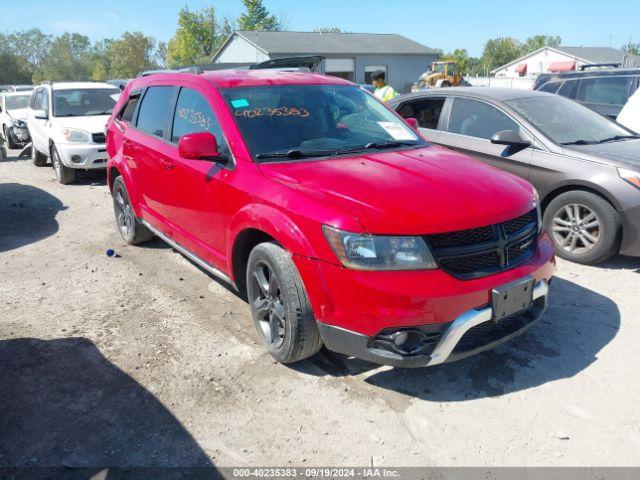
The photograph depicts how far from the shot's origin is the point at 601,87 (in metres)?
8.84

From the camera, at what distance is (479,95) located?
595cm

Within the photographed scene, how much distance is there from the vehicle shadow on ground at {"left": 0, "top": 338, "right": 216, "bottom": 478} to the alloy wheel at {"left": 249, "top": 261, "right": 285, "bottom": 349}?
2.62 feet

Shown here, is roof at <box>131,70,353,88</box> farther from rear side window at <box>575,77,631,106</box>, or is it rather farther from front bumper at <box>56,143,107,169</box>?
rear side window at <box>575,77,631,106</box>

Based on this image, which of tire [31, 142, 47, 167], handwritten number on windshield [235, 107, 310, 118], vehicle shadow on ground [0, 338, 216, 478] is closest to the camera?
vehicle shadow on ground [0, 338, 216, 478]

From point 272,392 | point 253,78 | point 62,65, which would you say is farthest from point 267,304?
point 62,65

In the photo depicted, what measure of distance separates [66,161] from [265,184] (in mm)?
7163

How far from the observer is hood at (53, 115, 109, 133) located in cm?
930

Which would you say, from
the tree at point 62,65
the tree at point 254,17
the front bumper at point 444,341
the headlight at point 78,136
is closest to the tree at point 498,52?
the tree at point 254,17

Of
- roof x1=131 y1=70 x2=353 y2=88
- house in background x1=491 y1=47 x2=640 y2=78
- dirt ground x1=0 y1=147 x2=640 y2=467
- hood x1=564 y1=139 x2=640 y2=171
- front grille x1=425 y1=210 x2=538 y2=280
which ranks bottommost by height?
dirt ground x1=0 y1=147 x2=640 y2=467

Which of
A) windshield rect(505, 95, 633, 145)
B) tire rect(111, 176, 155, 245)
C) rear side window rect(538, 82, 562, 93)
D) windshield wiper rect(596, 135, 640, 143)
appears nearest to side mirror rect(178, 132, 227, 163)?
tire rect(111, 176, 155, 245)

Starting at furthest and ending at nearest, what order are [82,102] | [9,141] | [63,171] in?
[9,141] → [82,102] → [63,171]

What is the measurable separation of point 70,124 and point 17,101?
826 cm

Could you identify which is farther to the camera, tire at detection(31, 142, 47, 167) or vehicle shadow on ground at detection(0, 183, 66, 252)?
tire at detection(31, 142, 47, 167)

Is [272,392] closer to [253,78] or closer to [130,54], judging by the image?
[253,78]
